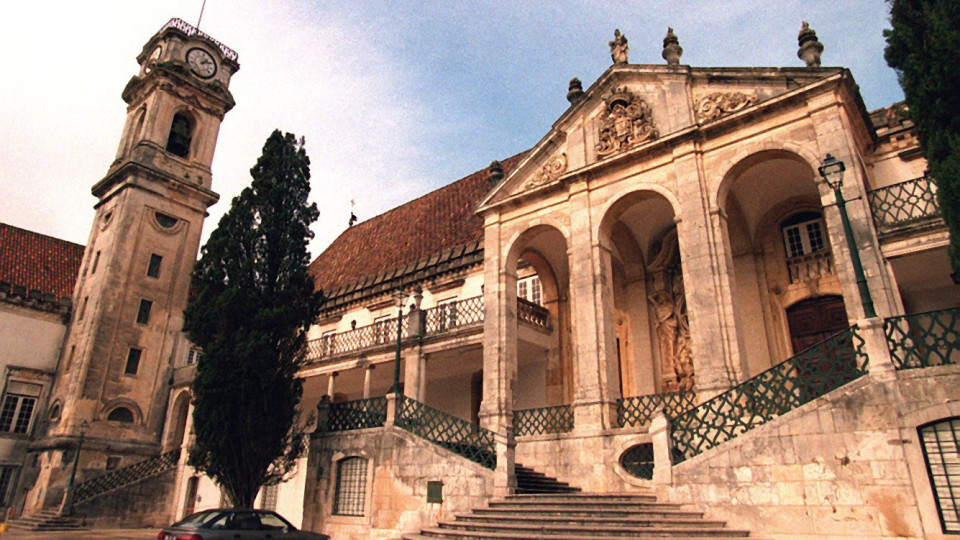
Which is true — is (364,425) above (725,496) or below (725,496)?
above

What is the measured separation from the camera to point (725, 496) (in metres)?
9.55

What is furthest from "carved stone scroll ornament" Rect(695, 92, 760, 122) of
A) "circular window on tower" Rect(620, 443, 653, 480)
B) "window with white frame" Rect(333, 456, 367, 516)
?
"window with white frame" Rect(333, 456, 367, 516)

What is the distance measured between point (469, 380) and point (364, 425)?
7.20m

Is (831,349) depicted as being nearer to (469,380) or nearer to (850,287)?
(850,287)

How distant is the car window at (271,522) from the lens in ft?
35.0

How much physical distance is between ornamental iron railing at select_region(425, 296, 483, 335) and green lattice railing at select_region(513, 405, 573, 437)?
14.4ft

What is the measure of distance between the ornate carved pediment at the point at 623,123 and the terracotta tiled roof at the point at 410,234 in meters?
7.51

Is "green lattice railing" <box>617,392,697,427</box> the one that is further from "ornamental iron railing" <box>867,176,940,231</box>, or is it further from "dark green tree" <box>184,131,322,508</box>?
"dark green tree" <box>184,131,322,508</box>

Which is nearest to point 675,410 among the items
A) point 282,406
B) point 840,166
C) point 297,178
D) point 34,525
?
point 840,166

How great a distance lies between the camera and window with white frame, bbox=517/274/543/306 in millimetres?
21219

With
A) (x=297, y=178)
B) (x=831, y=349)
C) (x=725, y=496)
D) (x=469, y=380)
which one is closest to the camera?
(x=725, y=496)

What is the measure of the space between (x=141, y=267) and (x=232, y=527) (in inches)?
925

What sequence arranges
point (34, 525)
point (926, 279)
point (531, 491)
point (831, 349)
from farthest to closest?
A: point (34, 525) → point (926, 279) → point (531, 491) → point (831, 349)

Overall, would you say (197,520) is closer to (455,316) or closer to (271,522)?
(271,522)
